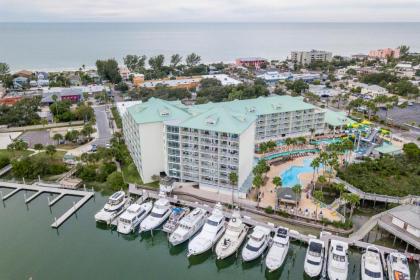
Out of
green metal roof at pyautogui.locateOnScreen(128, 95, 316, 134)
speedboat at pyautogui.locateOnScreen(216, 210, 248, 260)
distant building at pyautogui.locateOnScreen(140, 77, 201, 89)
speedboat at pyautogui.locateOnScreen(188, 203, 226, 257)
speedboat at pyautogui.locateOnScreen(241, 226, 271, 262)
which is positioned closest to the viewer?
speedboat at pyautogui.locateOnScreen(241, 226, 271, 262)

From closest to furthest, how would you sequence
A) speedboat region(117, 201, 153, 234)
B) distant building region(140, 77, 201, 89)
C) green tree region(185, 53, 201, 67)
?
speedboat region(117, 201, 153, 234) → distant building region(140, 77, 201, 89) → green tree region(185, 53, 201, 67)

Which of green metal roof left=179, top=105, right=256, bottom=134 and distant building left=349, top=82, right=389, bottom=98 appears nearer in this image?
green metal roof left=179, top=105, right=256, bottom=134

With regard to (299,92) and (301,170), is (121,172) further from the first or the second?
(299,92)

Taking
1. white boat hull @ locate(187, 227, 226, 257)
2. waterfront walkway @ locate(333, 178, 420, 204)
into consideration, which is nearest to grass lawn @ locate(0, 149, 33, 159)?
white boat hull @ locate(187, 227, 226, 257)

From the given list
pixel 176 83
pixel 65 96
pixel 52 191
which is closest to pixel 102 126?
pixel 65 96

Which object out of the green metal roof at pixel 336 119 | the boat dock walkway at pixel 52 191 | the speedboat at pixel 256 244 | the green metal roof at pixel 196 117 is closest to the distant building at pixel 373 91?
the green metal roof at pixel 336 119

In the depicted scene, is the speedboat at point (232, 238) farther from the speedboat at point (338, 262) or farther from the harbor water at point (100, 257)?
the speedboat at point (338, 262)

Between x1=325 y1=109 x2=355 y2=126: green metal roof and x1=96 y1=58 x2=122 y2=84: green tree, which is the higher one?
x1=96 y1=58 x2=122 y2=84: green tree

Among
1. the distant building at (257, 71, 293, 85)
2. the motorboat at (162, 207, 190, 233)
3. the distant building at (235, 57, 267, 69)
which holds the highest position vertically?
the distant building at (235, 57, 267, 69)

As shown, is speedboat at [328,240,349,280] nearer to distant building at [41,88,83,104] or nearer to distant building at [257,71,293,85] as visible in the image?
distant building at [41,88,83,104]
